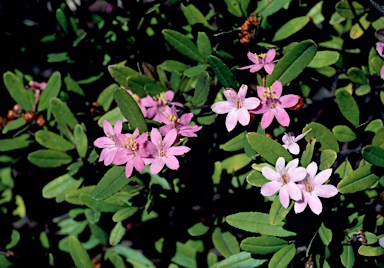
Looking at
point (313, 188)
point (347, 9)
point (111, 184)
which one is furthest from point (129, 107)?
point (347, 9)

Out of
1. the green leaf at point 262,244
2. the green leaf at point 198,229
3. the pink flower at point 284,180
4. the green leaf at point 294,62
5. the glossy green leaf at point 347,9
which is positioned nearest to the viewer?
the pink flower at point 284,180

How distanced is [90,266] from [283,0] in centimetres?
150

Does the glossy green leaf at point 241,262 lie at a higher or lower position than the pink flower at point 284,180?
lower

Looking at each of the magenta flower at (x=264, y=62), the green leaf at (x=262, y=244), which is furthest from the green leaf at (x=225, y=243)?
the magenta flower at (x=264, y=62)

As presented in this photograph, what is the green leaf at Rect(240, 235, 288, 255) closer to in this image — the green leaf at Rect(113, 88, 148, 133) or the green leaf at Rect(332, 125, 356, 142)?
the green leaf at Rect(332, 125, 356, 142)

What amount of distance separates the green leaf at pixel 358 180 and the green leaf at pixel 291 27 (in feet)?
2.39

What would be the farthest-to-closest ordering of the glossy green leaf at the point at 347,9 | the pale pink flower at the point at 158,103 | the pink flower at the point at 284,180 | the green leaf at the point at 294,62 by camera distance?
the glossy green leaf at the point at 347,9 < the pale pink flower at the point at 158,103 < the green leaf at the point at 294,62 < the pink flower at the point at 284,180

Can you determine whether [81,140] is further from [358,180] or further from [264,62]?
[358,180]

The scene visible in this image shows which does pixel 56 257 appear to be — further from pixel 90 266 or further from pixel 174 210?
pixel 174 210

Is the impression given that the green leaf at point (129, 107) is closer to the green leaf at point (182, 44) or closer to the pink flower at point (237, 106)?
the pink flower at point (237, 106)

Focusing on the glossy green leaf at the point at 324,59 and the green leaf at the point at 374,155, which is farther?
the glossy green leaf at the point at 324,59

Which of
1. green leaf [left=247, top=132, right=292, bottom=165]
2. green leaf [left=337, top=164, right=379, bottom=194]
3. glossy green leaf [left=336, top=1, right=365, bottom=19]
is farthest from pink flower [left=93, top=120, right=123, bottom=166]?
glossy green leaf [left=336, top=1, right=365, bottom=19]

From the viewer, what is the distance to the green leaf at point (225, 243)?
2.00 meters

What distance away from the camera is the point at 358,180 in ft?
4.91
